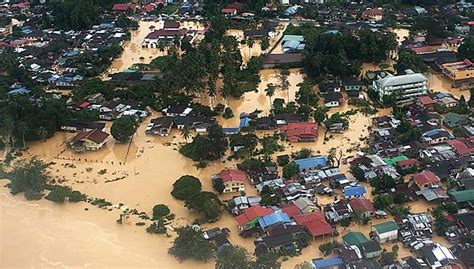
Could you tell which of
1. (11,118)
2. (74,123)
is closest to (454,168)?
(74,123)

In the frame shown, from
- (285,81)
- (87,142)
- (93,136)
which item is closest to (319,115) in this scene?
(285,81)

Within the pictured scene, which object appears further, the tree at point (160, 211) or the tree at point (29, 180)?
the tree at point (29, 180)

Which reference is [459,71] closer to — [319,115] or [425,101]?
[425,101]

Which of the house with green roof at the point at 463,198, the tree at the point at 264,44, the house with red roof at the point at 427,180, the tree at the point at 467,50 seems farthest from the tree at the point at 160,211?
the tree at the point at 467,50

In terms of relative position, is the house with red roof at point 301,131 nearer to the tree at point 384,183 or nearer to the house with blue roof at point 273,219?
the tree at point 384,183

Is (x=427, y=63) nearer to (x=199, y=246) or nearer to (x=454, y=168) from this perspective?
(x=454, y=168)

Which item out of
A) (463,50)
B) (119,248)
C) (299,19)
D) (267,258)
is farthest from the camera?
(299,19)

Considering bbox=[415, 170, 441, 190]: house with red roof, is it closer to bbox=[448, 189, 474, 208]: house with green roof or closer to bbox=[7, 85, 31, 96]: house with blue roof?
bbox=[448, 189, 474, 208]: house with green roof
